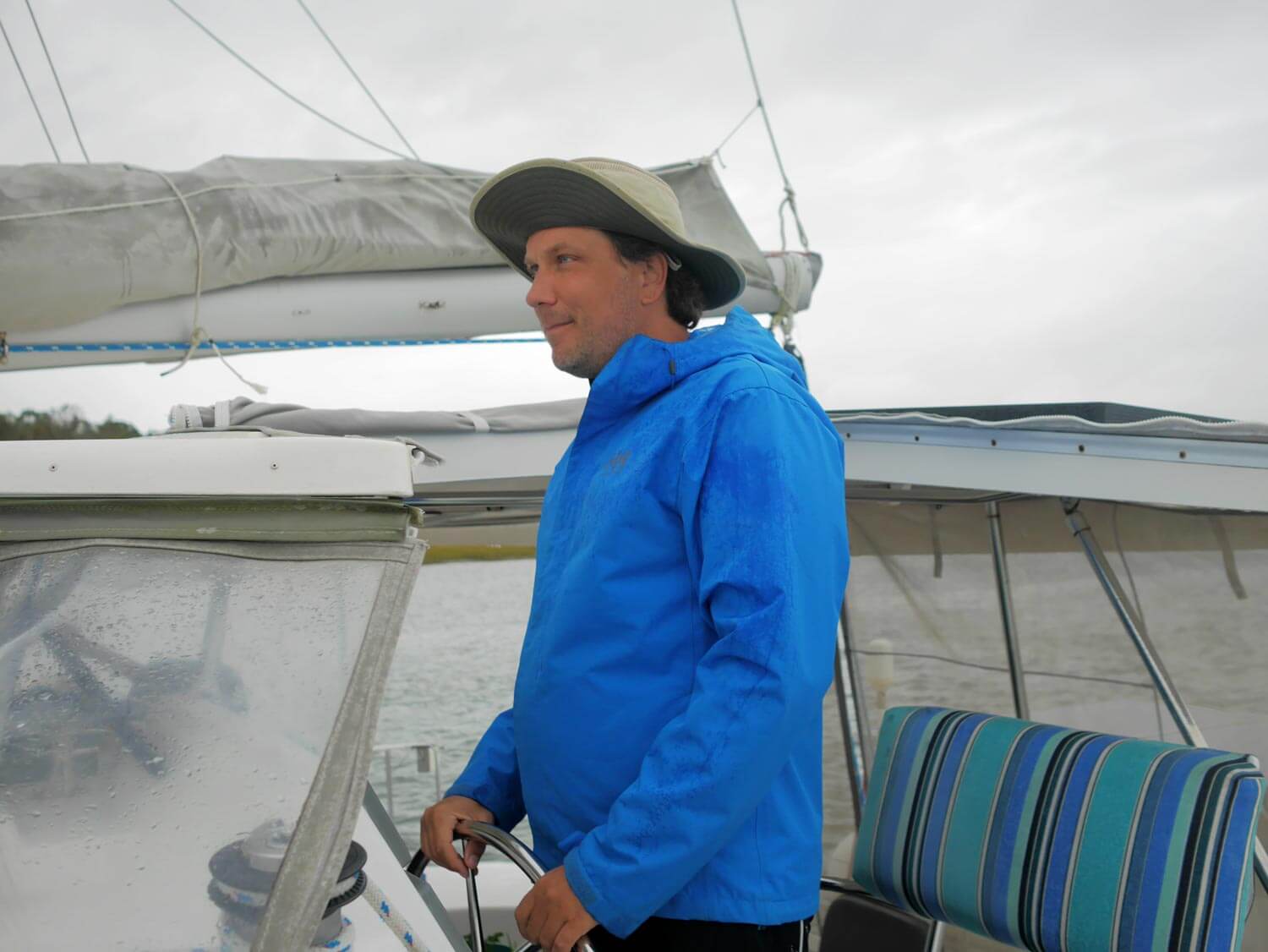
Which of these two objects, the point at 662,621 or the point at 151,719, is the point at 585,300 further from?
the point at 151,719

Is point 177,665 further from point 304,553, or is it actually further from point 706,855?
point 706,855

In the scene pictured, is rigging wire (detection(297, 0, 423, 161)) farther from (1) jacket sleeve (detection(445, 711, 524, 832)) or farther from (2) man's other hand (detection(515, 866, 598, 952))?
(2) man's other hand (detection(515, 866, 598, 952))

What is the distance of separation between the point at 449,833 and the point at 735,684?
2.17 ft

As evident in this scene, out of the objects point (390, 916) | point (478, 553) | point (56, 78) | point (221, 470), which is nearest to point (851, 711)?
point (478, 553)

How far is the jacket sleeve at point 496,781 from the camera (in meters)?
1.95

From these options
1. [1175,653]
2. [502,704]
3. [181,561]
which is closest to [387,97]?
[1175,653]

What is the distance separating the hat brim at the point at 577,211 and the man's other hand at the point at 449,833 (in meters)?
0.97

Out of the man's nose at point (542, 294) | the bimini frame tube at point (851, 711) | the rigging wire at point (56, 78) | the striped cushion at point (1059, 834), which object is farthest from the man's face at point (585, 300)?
the rigging wire at point (56, 78)

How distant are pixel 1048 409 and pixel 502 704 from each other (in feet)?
34.5

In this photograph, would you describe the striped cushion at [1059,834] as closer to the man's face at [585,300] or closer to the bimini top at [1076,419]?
the bimini top at [1076,419]

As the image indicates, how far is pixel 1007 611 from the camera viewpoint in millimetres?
3314

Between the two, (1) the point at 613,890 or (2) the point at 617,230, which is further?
(2) the point at 617,230

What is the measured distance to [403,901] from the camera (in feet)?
4.94

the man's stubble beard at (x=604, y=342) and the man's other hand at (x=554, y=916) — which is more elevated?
the man's stubble beard at (x=604, y=342)
